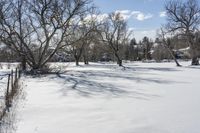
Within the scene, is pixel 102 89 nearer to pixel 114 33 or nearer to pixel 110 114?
pixel 110 114

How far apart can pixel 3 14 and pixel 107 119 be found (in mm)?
26460

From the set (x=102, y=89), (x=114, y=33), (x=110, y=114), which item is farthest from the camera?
(x=114, y=33)

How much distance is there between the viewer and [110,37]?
53.6 meters

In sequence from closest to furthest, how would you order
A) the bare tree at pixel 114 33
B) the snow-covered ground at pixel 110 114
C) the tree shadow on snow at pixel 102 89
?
the snow-covered ground at pixel 110 114
the tree shadow on snow at pixel 102 89
the bare tree at pixel 114 33

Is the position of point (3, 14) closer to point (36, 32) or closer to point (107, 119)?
point (36, 32)

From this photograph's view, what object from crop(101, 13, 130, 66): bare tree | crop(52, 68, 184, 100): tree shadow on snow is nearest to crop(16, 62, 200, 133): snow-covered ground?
crop(52, 68, 184, 100): tree shadow on snow

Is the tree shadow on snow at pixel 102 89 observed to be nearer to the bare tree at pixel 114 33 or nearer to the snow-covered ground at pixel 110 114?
the snow-covered ground at pixel 110 114

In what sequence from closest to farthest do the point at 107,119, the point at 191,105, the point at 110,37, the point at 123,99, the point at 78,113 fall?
1. the point at 107,119
2. the point at 78,113
3. the point at 191,105
4. the point at 123,99
5. the point at 110,37

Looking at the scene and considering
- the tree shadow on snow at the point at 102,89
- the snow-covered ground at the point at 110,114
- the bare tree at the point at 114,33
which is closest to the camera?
the snow-covered ground at the point at 110,114

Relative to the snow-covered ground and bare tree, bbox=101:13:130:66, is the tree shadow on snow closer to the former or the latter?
the snow-covered ground

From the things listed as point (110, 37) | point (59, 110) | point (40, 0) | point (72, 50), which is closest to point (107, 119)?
point (59, 110)

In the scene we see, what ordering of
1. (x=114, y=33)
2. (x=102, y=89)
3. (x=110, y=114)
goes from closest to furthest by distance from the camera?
(x=110, y=114)
(x=102, y=89)
(x=114, y=33)

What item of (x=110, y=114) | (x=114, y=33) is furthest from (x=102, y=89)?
(x=114, y=33)

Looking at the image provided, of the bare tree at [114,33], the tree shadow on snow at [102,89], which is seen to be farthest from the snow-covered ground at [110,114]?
the bare tree at [114,33]
